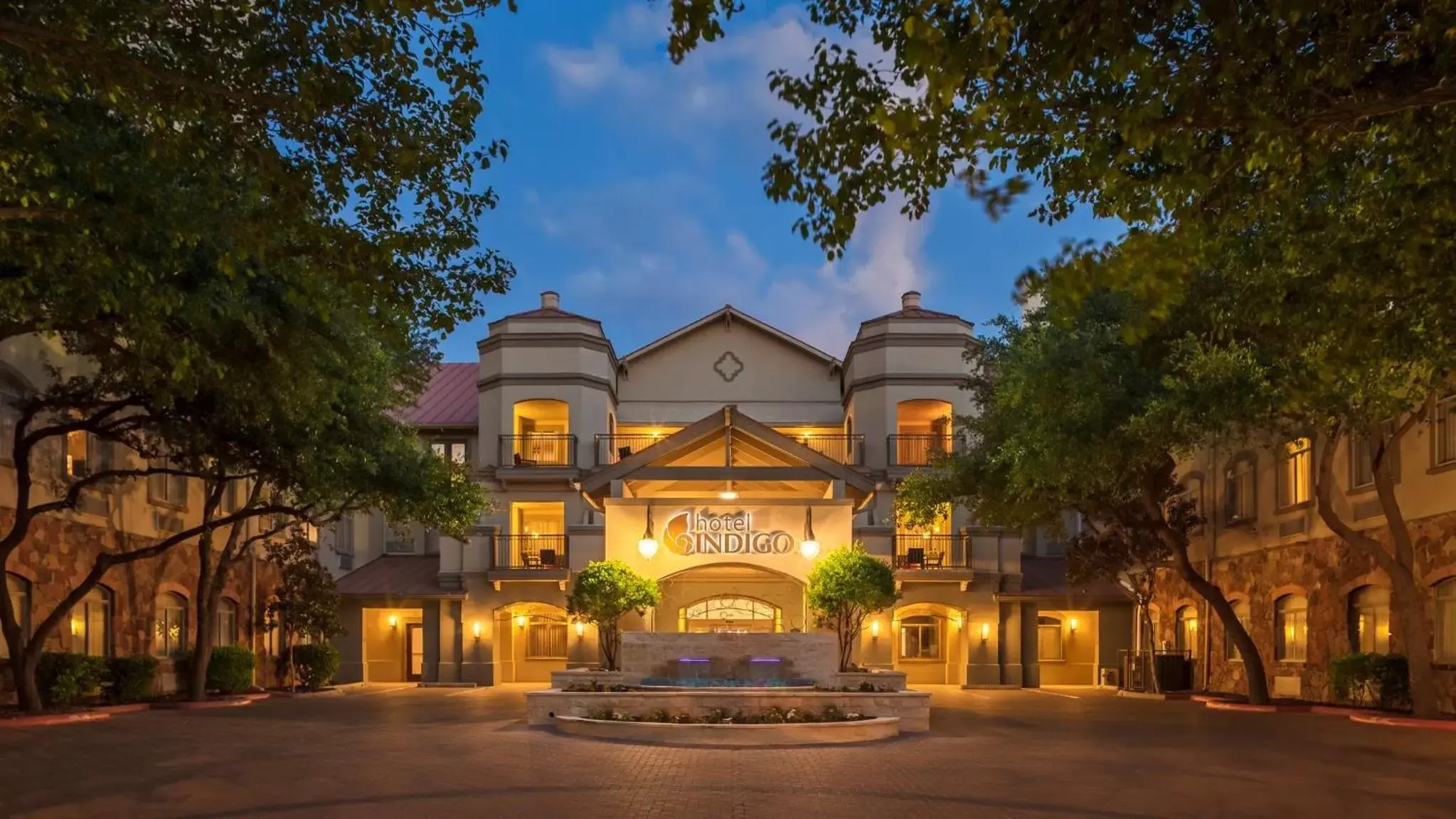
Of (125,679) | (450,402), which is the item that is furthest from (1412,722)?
(450,402)

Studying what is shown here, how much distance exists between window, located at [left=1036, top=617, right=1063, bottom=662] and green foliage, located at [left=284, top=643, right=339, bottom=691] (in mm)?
20555

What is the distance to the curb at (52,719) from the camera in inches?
777

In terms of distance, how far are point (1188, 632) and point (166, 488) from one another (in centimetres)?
2506

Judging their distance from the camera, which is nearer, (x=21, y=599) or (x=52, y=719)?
(x=52, y=719)

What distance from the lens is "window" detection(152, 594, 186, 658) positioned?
28.8 metres

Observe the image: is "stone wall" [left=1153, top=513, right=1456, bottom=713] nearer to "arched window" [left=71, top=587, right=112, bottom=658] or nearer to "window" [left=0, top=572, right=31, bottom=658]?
"arched window" [left=71, top=587, right=112, bottom=658]

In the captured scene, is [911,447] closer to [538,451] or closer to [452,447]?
[538,451]

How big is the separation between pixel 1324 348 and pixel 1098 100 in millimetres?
6246

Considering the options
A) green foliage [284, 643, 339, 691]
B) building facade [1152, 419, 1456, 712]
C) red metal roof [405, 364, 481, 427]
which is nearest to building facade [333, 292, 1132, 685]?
red metal roof [405, 364, 481, 427]

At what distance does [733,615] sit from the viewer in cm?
3622

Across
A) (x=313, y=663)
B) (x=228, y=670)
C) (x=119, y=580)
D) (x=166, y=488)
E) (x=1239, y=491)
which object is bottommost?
(x=313, y=663)

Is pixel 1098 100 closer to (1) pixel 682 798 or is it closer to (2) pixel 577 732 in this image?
(1) pixel 682 798

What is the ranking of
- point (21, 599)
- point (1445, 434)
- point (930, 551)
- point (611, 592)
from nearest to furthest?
point (1445, 434)
point (611, 592)
point (21, 599)
point (930, 551)

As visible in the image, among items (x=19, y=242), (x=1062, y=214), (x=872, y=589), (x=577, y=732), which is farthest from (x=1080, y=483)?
(x=19, y=242)
